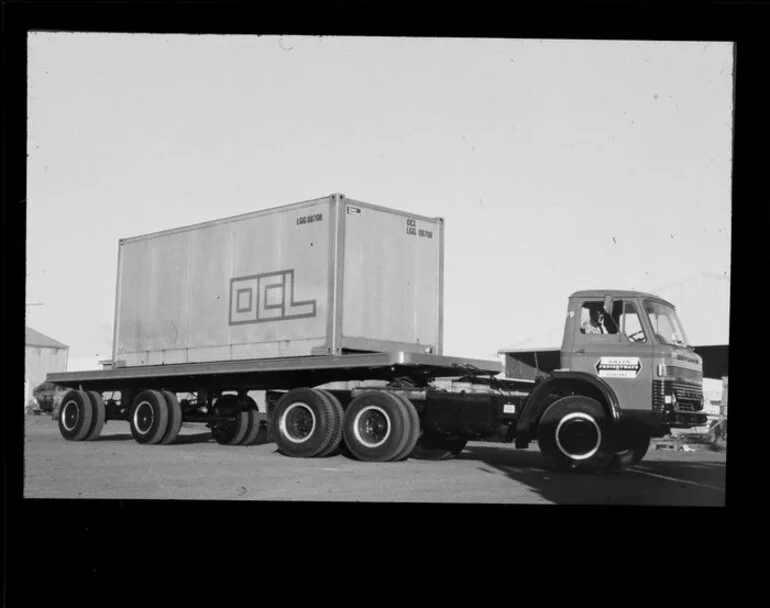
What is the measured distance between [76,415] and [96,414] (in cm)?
50

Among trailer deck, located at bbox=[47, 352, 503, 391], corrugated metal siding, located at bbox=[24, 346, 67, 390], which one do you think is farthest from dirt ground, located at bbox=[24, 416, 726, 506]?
corrugated metal siding, located at bbox=[24, 346, 67, 390]

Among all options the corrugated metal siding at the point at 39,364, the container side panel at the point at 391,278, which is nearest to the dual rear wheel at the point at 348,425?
the container side panel at the point at 391,278

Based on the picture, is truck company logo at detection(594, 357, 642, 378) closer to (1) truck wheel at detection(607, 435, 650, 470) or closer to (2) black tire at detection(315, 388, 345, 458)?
(1) truck wheel at detection(607, 435, 650, 470)

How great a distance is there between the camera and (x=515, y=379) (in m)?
13.9

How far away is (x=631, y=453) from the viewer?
13219 millimetres

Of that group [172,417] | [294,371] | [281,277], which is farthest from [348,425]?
[172,417]

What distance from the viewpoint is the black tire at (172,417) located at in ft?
54.2

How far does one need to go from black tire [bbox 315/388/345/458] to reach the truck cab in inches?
130

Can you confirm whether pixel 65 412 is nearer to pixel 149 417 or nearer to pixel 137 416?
pixel 137 416

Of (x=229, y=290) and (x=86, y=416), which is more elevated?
(x=229, y=290)

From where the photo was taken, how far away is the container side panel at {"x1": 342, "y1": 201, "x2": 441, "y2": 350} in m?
14.3

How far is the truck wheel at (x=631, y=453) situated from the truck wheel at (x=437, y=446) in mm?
2325

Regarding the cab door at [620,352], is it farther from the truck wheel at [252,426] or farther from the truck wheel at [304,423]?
the truck wheel at [252,426]

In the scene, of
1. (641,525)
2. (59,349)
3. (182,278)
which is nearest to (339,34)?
(641,525)
